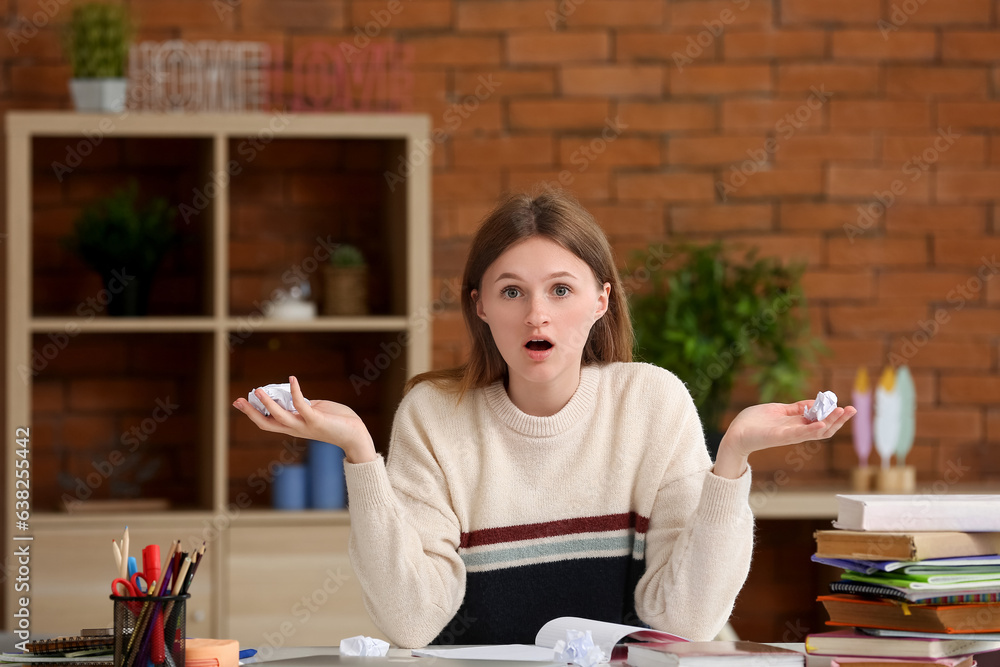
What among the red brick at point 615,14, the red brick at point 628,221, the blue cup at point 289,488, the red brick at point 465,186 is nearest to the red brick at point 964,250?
the red brick at point 628,221

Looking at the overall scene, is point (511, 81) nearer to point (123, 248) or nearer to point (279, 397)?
point (123, 248)

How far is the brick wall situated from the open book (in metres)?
1.74

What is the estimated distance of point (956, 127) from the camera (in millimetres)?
3230

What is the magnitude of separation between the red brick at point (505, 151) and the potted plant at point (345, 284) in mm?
448

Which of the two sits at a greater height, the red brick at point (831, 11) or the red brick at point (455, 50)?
the red brick at point (831, 11)

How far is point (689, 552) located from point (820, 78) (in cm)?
204

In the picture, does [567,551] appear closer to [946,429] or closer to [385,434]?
[385,434]

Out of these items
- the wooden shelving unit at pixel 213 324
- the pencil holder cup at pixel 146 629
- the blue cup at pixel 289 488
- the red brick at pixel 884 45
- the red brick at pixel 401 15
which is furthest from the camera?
the red brick at pixel 884 45

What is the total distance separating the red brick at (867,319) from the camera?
3.21 metres

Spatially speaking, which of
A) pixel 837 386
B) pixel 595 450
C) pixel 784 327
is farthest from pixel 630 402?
pixel 837 386

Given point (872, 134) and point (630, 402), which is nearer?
point (630, 402)

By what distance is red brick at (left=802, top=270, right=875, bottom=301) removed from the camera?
10.5 feet

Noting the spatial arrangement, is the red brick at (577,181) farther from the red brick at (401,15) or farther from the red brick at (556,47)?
the red brick at (401,15)

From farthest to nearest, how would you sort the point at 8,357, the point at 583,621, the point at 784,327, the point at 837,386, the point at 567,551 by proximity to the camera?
the point at 837,386
the point at 784,327
the point at 8,357
the point at 567,551
the point at 583,621
